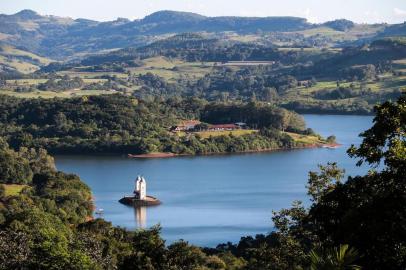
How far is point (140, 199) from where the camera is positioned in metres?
54.9

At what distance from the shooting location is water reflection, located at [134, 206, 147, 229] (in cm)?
4703

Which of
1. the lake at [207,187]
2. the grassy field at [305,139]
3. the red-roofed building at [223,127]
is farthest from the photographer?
the red-roofed building at [223,127]

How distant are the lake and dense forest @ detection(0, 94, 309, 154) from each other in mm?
3823

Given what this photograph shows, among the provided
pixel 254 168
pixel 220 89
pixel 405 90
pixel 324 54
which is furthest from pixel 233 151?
pixel 324 54

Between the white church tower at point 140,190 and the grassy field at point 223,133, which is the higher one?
the white church tower at point 140,190

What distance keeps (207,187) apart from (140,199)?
7.42 metres

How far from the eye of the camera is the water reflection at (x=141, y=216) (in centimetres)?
4703

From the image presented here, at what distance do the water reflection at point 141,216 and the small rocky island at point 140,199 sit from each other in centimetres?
96

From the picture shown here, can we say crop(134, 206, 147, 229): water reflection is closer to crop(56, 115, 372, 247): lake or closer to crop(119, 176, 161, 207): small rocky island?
crop(56, 115, 372, 247): lake

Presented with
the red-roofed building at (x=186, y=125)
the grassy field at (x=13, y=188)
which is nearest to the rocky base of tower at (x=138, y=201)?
the grassy field at (x=13, y=188)

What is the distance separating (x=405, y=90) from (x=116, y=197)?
4379 centimetres

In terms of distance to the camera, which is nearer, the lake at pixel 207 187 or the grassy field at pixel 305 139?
the lake at pixel 207 187

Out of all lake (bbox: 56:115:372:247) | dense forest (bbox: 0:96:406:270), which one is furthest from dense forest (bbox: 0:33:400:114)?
dense forest (bbox: 0:96:406:270)

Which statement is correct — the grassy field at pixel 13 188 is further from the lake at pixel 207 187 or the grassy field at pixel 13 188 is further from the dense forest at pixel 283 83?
the dense forest at pixel 283 83
